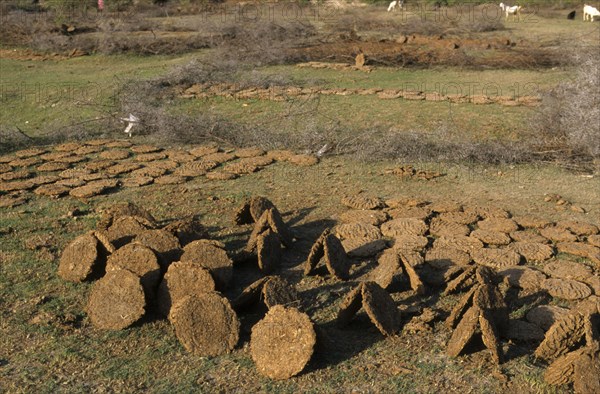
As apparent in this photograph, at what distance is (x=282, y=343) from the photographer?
3.95 m

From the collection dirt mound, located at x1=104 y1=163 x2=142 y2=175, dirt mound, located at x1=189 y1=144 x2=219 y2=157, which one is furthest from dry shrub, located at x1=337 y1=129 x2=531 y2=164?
dirt mound, located at x1=104 y1=163 x2=142 y2=175

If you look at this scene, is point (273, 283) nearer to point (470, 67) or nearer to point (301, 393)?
point (301, 393)

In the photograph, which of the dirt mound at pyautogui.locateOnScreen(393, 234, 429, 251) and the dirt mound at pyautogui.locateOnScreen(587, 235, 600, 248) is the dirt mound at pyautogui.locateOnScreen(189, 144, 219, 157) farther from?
the dirt mound at pyautogui.locateOnScreen(587, 235, 600, 248)

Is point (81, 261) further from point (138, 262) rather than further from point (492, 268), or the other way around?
point (492, 268)

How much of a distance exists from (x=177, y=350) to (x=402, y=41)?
43.9 feet

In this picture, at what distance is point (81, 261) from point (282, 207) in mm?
2170

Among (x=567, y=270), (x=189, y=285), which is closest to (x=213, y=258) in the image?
(x=189, y=285)

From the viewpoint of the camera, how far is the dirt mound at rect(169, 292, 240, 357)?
414 centimetres

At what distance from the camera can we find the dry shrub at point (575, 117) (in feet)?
25.7

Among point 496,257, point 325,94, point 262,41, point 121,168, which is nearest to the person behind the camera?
point 496,257

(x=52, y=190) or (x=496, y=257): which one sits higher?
(x=52, y=190)

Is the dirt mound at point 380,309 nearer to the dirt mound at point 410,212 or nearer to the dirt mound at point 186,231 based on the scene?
the dirt mound at point 186,231

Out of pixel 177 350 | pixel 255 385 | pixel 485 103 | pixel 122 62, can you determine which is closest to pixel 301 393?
pixel 255 385

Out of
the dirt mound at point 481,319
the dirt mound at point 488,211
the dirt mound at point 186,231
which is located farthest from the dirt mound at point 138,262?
the dirt mound at point 488,211
